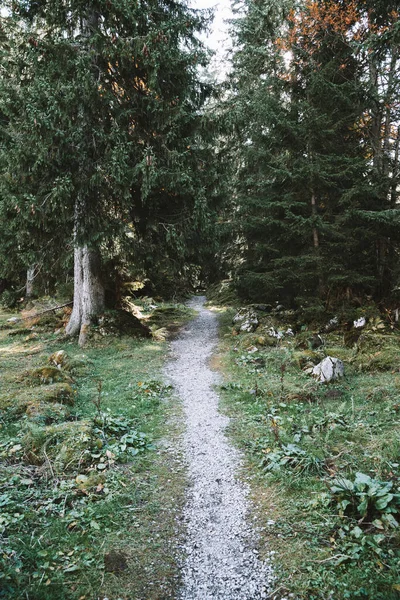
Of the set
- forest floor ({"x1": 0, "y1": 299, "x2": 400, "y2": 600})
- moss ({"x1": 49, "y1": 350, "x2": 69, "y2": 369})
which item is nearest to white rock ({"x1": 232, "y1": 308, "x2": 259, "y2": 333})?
forest floor ({"x1": 0, "y1": 299, "x2": 400, "y2": 600})

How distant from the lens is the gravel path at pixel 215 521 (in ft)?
9.83

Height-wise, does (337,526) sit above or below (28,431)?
below

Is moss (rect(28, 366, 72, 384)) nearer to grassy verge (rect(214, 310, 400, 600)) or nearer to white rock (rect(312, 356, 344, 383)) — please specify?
grassy verge (rect(214, 310, 400, 600))

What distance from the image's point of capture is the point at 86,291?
40.2 feet

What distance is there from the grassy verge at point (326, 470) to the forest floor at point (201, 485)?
0.05 feet

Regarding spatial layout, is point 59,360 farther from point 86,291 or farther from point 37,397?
point 86,291

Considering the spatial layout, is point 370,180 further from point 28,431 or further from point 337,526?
point 28,431

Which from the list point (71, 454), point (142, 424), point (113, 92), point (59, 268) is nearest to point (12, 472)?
point (71, 454)

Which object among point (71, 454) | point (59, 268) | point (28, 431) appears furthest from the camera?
point (59, 268)

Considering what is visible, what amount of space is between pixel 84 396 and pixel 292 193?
346 inches

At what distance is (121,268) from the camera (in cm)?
1386

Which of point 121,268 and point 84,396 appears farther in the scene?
point 121,268

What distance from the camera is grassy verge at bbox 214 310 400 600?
2.89 meters

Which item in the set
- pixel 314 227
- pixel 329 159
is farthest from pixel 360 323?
pixel 329 159
